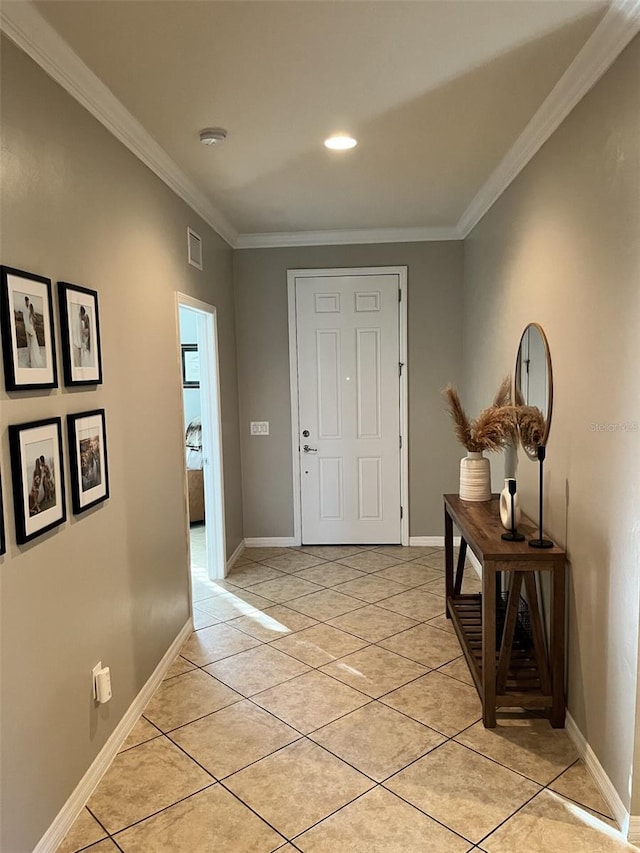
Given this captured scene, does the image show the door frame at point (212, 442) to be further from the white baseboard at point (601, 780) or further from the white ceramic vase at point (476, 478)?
the white baseboard at point (601, 780)

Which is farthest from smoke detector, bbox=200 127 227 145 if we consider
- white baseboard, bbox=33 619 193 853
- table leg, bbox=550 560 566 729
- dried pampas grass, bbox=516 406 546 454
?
white baseboard, bbox=33 619 193 853

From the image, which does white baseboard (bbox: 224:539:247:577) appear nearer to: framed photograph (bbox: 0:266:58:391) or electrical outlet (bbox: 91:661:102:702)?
electrical outlet (bbox: 91:661:102:702)

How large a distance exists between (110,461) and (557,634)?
1921mm

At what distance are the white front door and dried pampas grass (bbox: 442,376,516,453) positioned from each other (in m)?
1.65

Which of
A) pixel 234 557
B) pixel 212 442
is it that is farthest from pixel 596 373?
pixel 234 557

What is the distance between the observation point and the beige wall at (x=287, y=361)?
192 inches

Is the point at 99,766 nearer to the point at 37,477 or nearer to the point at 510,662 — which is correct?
the point at 37,477

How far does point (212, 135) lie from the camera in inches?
105

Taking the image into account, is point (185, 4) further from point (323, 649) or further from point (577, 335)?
point (323, 649)

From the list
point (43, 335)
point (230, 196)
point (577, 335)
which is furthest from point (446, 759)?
point (230, 196)

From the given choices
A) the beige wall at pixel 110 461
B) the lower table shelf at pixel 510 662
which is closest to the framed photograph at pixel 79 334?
the beige wall at pixel 110 461

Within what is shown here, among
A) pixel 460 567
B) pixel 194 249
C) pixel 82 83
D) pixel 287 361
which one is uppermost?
pixel 82 83

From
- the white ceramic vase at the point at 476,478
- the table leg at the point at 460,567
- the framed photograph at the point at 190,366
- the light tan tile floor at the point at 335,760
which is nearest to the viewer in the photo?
the light tan tile floor at the point at 335,760

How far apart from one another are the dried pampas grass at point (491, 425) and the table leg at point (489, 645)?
2.25 feet
